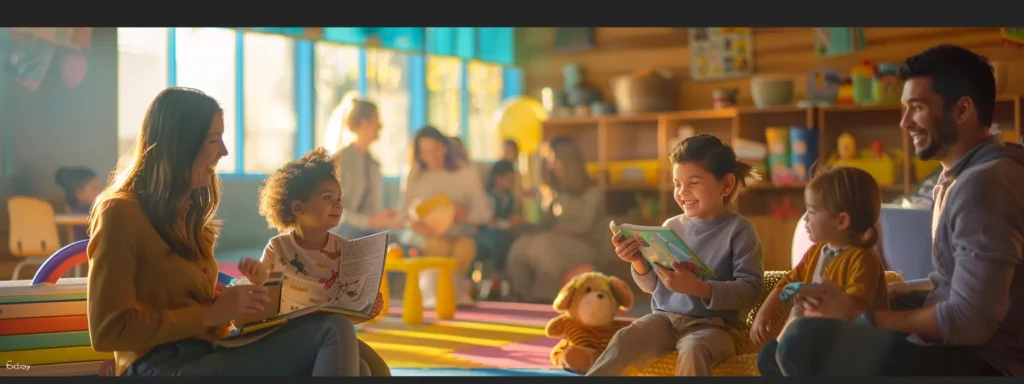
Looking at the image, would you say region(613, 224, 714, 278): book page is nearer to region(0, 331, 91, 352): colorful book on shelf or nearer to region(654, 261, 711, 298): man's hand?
region(654, 261, 711, 298): man's hand

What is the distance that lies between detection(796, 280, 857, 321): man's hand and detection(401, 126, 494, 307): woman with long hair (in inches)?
141

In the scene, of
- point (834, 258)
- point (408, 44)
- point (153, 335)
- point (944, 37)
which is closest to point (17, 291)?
point (153, 335)

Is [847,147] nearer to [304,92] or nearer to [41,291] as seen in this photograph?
[41,291]

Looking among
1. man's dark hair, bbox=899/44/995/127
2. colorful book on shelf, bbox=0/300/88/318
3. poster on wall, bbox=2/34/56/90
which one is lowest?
colorful book on shelf, bbox=0/300/88/318

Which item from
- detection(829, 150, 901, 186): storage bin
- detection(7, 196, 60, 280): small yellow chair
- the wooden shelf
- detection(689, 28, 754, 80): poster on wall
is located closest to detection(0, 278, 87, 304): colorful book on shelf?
detection(7, 196, 60, 280): small yellow chair

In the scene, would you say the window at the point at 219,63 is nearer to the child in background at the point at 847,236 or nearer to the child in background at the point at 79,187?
the child in background at the point at 79,187

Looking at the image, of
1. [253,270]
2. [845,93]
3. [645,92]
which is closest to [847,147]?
[845,93]

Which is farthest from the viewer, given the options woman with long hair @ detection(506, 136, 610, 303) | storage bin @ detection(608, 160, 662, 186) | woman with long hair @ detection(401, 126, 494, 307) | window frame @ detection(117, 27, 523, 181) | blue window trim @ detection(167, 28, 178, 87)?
window frame @ detection(117, 27, 523, 181)

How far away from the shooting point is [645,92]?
6605 mm

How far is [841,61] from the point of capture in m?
6.28

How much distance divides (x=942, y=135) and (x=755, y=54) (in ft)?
15.7

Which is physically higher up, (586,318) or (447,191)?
(447,191)

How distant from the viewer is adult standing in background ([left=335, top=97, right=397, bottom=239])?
4.83 meters

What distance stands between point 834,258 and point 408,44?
7.49 m
